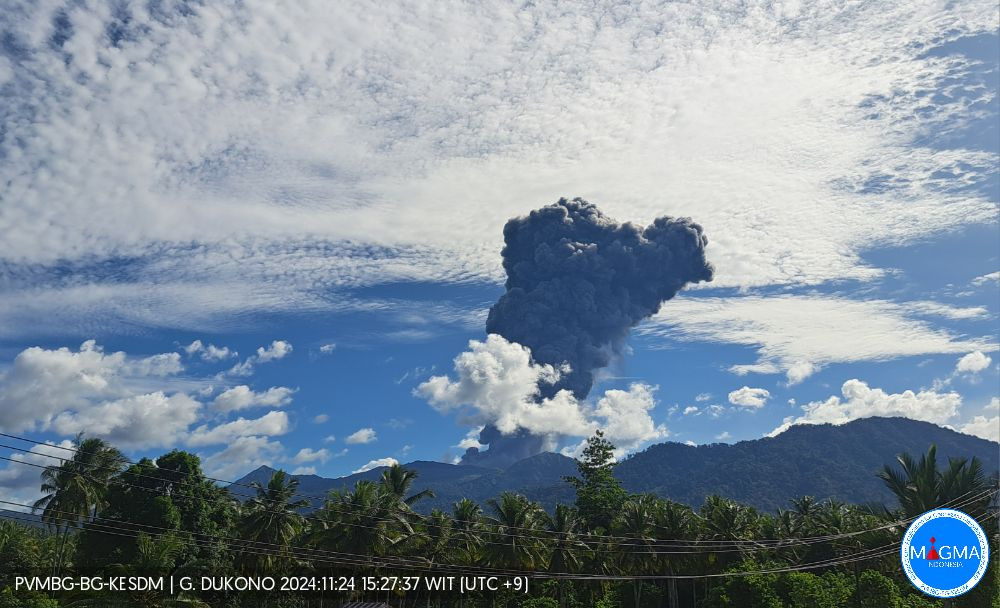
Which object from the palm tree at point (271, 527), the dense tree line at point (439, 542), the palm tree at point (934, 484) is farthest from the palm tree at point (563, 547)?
the palm tree at point (934, 484)

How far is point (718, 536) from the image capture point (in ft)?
222

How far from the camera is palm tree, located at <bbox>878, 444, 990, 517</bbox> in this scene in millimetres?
45094

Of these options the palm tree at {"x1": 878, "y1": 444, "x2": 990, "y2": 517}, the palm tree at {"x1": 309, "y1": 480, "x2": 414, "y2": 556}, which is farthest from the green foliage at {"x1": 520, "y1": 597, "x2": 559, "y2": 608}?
the palm tree at {"x1": 878, "y1": 444, "x2": 990, "y2": 517}

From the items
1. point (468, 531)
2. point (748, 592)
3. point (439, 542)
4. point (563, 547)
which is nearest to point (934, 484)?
point (748, 592)

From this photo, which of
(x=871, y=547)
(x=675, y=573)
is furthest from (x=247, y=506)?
(x=871, y=547)

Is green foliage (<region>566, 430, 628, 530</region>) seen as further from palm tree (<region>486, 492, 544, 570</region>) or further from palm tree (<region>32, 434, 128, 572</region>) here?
palm tree (<region>32, 434, 128, 572</region>)

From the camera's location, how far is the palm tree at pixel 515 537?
202ft

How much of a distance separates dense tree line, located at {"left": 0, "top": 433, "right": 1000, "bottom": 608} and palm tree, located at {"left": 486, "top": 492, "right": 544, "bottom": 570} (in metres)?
0.13

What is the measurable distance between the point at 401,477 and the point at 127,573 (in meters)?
28.6

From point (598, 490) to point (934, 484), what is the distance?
54.0 meters

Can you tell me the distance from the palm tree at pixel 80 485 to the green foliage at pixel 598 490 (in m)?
53.1

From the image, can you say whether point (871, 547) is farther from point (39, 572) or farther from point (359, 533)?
point (39, 572)

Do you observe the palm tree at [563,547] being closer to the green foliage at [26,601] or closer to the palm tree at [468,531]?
the palm tree at [468,531]

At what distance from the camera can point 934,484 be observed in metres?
46.7
